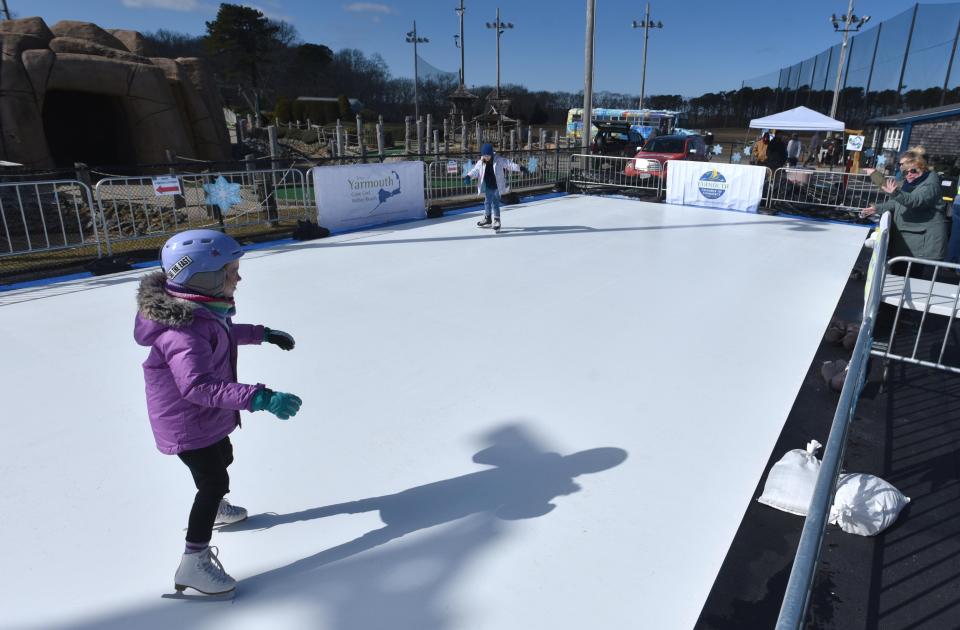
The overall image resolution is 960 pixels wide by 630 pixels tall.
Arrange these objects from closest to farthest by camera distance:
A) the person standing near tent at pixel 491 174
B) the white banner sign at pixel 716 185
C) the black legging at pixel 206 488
A: the black legging at pixel 206 488
the person standing near tent at pixel 491 174
the white banner sign at pixel 716 185

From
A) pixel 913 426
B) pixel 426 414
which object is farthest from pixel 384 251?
pixel 913 426

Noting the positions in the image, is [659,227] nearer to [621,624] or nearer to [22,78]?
[621,624]

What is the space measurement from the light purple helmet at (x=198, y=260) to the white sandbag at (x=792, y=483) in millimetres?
2798

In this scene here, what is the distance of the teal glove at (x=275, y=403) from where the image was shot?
1980 millimetres

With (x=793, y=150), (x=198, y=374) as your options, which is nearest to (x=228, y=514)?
(x=198, y=374)

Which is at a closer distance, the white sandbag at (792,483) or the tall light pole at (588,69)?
the white sandbag at (792,483)

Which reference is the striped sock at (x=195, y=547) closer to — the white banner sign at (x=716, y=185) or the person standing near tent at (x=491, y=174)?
the person standing near tent at (x=491, y=174)

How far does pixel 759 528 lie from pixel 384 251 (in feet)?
22.6

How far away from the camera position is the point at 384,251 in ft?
28.4

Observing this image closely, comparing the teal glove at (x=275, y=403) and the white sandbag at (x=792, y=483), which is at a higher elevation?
the teal glove at (x=275, y=403)

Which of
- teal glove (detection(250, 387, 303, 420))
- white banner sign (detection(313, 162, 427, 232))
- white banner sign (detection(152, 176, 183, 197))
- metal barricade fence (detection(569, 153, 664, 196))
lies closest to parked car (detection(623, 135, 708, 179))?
metal barricade fence (detection(569, 153, 664, 196))

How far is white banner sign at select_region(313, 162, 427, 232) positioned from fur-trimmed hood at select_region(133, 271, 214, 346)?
→ 8.02 metres

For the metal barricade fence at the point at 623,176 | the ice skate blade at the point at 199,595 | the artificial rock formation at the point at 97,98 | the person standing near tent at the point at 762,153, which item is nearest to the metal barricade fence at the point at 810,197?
the person standing near tent at the point at 762,153

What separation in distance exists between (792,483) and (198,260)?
2968 mm
